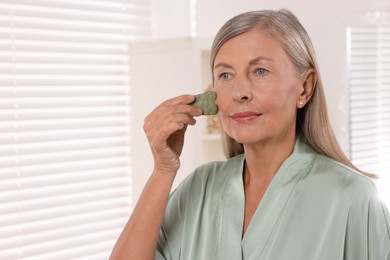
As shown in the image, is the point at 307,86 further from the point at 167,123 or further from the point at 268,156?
the point at 167,123

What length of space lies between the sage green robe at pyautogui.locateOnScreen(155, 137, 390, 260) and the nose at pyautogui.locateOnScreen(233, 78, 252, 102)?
20cm

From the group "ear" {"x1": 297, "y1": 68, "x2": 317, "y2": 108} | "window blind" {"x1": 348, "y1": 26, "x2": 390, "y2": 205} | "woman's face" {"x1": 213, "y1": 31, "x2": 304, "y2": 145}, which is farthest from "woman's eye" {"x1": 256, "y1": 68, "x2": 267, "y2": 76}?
"window blind" {"x1": 348, "y1": 26, "x2": 390, "y2": 205}

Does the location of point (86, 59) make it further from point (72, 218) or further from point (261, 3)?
point (261, 3)

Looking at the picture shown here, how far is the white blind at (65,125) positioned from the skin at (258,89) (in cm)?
112

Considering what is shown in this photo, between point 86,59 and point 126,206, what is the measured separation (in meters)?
0.69

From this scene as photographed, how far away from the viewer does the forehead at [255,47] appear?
1349 millimetres

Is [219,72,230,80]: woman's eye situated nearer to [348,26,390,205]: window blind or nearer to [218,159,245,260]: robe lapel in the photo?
[218,159,245,260]: robe lapel

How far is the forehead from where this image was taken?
135 centimetres

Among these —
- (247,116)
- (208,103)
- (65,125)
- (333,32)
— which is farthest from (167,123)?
(333,32)

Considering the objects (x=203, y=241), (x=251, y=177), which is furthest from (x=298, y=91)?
(x=203, y=241)

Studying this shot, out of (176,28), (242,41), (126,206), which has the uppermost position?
(176,28)

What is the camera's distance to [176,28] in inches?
114

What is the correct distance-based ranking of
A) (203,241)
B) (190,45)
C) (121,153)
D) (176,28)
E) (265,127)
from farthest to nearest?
(176,28), (121,153), (190,45), (203,241), (265,127)

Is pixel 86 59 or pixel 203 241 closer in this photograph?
pixel 203 241
